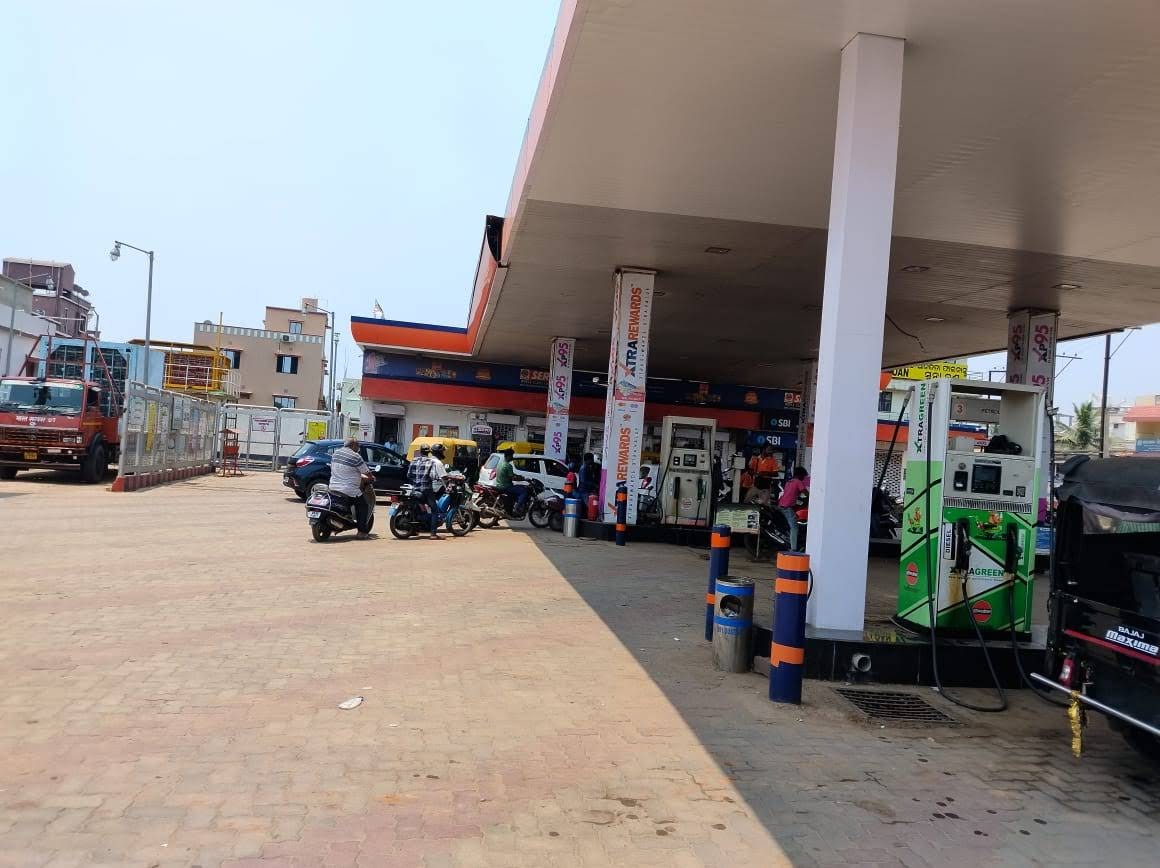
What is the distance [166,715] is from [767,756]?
3603 mm

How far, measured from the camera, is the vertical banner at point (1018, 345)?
17.5 meters

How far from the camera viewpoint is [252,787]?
4129mm

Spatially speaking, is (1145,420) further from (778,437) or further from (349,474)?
(349,474)

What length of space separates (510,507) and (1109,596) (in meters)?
13.7

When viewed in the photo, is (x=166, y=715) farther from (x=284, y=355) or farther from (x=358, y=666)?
(x=284, y=355)

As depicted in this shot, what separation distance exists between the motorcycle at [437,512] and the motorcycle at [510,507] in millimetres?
570

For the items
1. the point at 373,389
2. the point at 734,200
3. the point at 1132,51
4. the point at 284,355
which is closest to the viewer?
the point at 1132,51

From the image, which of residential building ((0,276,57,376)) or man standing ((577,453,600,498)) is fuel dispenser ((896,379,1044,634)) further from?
residential building ((0,276,57,376))

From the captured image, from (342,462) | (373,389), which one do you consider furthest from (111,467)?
(342,462)

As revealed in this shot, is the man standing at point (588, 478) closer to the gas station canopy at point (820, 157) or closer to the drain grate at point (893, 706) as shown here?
the gas station canopy at point (820, 157)

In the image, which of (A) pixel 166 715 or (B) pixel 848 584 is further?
(B) pixel 848 584

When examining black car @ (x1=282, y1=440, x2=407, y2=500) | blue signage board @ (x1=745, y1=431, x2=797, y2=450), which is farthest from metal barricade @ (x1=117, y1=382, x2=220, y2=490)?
blue signage board @ (x1=745, y1=431, x2=797, y2=450)

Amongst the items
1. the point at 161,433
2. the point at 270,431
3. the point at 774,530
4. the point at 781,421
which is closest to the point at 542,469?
the point at 774,530

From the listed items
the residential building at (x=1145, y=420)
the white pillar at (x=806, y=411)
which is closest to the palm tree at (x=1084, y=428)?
the residential building at (x=1145, y=420)
